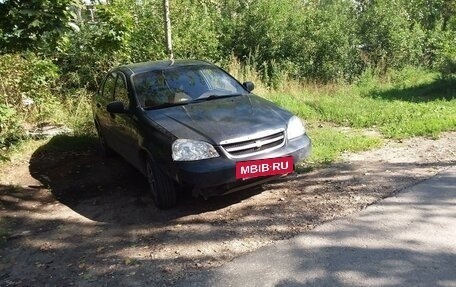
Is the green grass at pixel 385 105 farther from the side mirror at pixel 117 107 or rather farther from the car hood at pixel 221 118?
the side mirror at pixel 117 107

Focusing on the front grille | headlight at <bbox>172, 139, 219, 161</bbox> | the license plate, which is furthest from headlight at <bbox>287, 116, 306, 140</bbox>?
headlight at <bbox>172, 139, 219, 161</bbox>

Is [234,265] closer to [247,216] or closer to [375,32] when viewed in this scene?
[247,216]

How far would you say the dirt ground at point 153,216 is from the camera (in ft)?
12.1

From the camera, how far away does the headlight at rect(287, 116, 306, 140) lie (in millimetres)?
4727

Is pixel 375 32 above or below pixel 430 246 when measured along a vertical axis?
above

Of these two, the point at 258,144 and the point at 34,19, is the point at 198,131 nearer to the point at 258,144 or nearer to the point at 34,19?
the point at 258,144

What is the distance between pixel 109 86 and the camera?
651 cm

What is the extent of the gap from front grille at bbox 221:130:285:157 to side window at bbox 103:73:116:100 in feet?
8.68

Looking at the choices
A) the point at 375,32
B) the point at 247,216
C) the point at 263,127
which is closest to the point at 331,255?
the point at 247,216

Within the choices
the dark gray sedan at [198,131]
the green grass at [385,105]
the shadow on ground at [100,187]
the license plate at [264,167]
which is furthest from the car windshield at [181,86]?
the green grass at [385,105]

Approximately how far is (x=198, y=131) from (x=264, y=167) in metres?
0.74

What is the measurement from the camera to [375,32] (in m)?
13.6

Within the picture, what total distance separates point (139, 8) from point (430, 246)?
952cm

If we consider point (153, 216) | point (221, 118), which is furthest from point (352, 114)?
point (153, 216)
